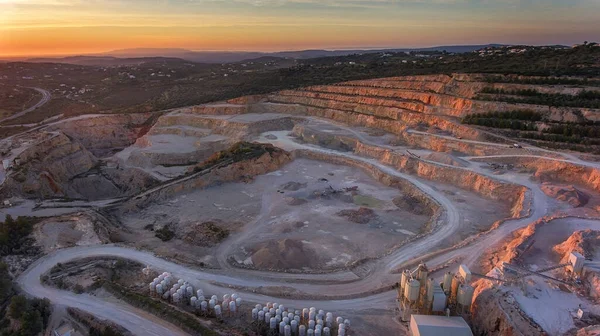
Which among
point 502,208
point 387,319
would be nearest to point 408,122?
point 502,208

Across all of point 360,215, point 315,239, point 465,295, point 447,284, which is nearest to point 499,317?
point 465,295

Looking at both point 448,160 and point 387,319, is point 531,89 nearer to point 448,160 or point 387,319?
point 448,160

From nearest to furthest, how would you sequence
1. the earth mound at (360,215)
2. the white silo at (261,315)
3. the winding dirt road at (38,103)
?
the white silo at (261,315) < the earth mound at (360,215) < the winding dirt road at (38,103)

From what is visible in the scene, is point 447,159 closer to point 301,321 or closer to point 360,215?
point 360,215

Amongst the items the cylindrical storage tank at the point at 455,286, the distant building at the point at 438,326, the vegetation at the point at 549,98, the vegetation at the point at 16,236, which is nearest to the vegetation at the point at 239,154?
the vegetation at the point at 16,236

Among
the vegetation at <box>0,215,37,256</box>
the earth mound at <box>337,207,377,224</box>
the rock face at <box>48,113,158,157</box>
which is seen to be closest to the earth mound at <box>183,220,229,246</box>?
the vegetation at <box>0,215,37,256</box>

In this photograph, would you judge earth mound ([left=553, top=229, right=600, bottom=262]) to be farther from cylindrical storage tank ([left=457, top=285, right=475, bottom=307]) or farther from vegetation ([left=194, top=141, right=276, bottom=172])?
vegetation ([left=194, top=141, right=276, bottom=172])

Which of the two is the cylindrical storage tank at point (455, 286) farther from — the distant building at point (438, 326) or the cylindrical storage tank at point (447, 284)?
the distant building at point (438, 326)
